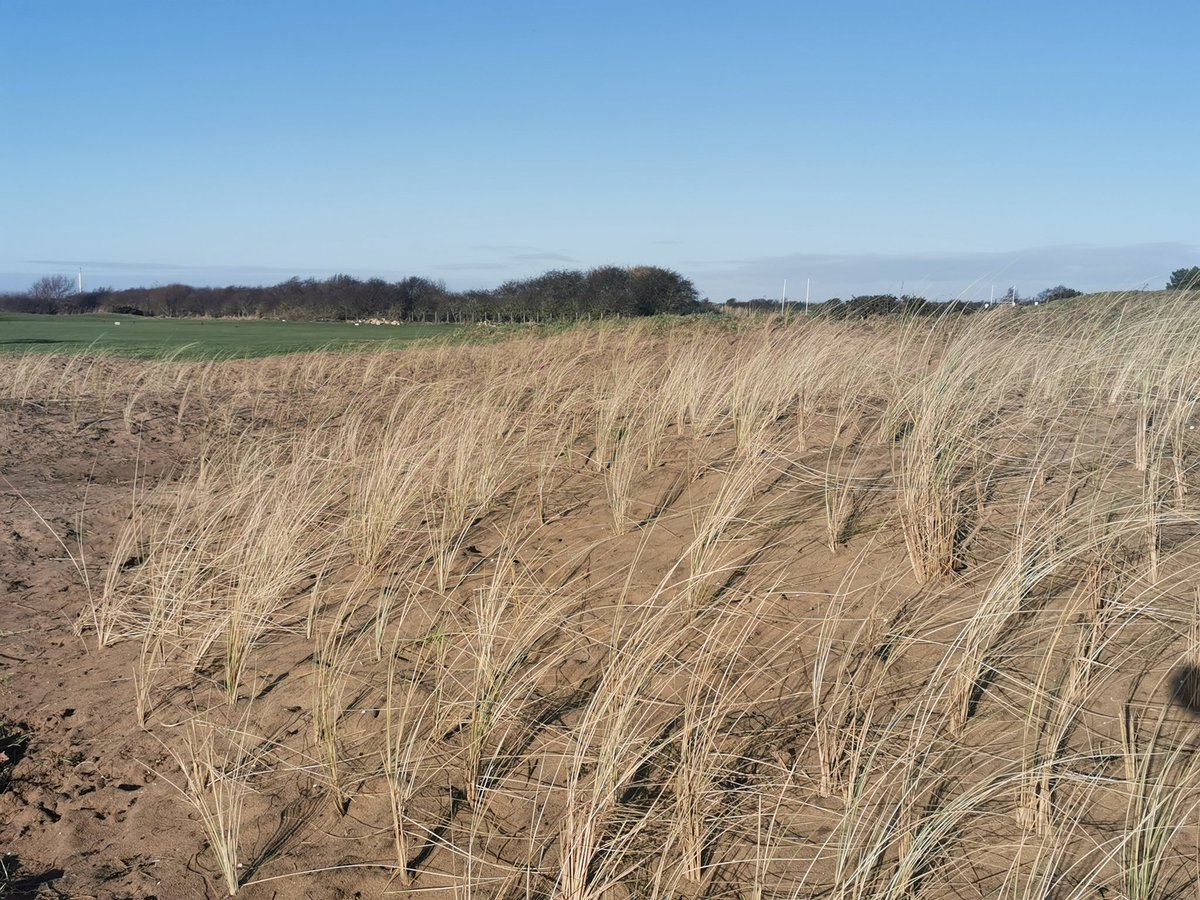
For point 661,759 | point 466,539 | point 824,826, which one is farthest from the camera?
point 466,539

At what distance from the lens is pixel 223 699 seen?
390cm

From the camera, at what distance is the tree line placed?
2889 cm

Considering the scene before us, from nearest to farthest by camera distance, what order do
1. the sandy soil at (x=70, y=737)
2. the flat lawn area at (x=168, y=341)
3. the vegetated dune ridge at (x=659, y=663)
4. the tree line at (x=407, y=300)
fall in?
1. the vegetated dune ridge at (x=659, y=663)
2. the sandy soil at (x=70, y=737)
3. the flat lawn area at (x=168, y=341)
4. the tree line at (x=407, y=300)

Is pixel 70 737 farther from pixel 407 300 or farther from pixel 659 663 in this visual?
pixel 407 300

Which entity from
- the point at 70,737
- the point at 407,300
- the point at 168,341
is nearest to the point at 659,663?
the point at 70,737

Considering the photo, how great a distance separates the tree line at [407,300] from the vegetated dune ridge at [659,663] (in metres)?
15.7

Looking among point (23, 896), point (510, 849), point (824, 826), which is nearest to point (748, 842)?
point (824, 826)

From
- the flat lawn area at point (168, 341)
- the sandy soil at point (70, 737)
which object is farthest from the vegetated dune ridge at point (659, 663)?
the flat lawn area at point (168, 341)

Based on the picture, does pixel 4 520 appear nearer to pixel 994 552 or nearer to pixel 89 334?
pixel 994 552

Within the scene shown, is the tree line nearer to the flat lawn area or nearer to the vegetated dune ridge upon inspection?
the flat lawn area

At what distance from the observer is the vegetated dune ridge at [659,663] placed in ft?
8.46

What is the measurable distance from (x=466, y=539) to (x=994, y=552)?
8.28 feet

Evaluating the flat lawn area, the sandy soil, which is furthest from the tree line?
the sandy soil

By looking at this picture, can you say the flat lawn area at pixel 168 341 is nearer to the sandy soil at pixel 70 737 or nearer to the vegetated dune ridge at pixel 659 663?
the sandy soil at pixel 70 737
